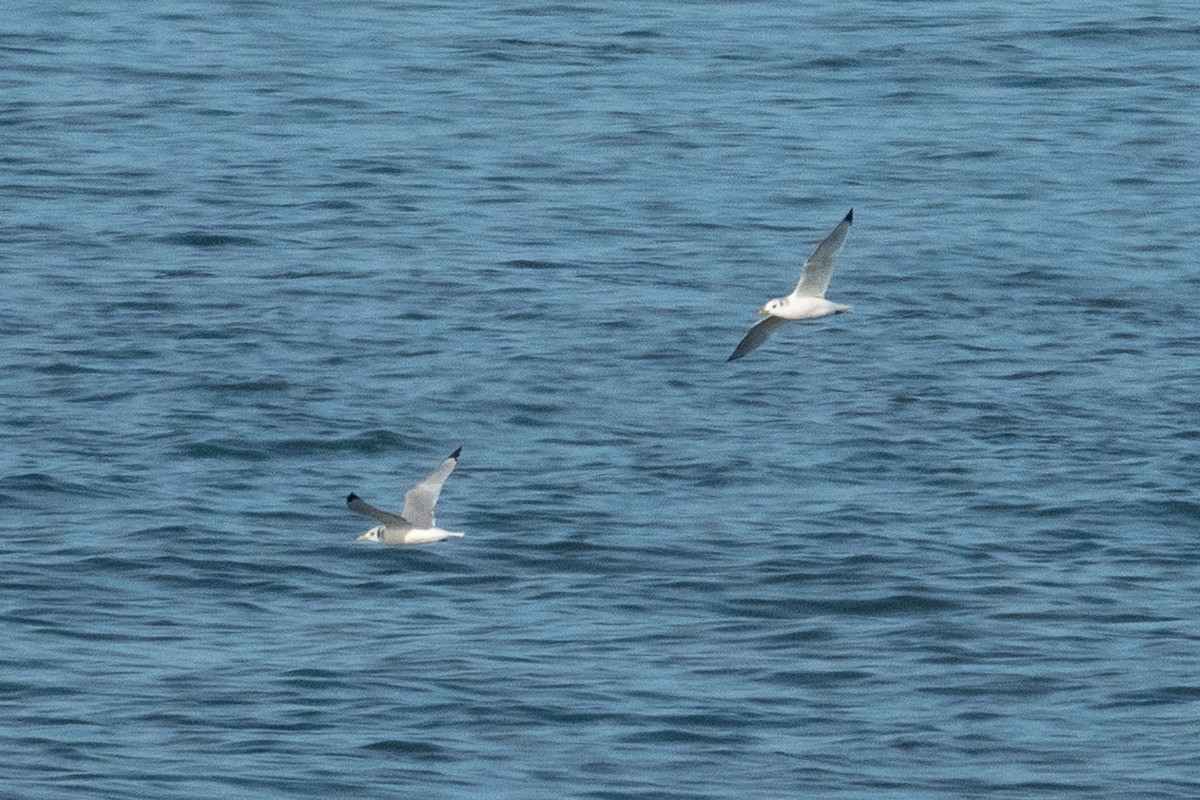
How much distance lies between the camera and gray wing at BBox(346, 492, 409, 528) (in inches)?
633

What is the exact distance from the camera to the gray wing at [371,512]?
16078mm

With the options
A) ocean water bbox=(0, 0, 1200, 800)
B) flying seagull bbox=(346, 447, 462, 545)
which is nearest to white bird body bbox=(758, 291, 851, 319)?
ocean water bbox=(0, 0, 1200, 800)

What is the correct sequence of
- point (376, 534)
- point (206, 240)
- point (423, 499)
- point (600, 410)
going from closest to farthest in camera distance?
point (423, 499) < point (376, 534) < point (600, 410) < point (206, 240)

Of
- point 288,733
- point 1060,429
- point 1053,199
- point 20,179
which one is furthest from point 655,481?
point 20,179

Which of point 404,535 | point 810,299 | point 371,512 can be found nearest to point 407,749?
point 404,535

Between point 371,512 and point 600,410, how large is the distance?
7821mm

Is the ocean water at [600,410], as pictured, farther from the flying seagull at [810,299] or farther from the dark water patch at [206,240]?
the flying seagull at [810,299]

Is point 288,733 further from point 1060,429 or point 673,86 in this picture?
point 673,86

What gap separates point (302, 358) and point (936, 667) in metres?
8.68

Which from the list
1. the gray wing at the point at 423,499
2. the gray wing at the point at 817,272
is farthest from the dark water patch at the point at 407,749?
the gray wing at the point at 817,272

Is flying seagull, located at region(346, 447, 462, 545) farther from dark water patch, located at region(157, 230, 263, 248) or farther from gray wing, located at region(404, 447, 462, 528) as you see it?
dark water patch, located at region(157, 230, 263, 248)

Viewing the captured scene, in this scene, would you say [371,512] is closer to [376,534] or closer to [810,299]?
[376,534]

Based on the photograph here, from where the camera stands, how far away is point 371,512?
16547 millimetres

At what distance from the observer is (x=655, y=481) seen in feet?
74.1
